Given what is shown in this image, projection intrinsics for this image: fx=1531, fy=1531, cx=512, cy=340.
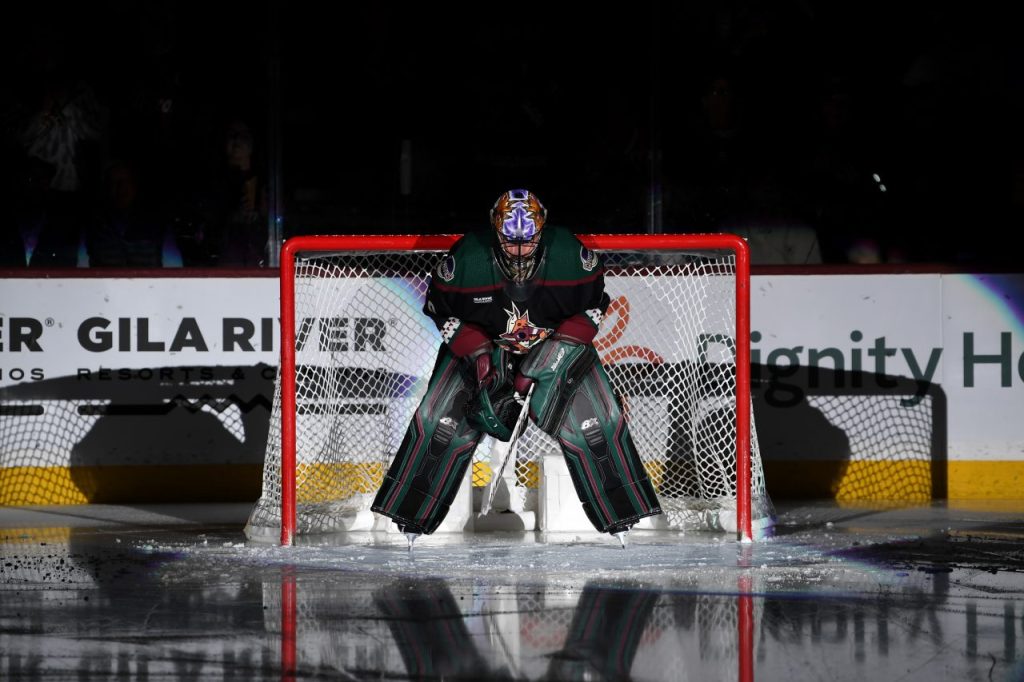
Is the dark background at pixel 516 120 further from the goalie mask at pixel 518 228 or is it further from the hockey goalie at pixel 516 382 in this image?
the goalie mask at pixel 518 228

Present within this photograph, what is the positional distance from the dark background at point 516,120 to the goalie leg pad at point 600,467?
2.53 meters

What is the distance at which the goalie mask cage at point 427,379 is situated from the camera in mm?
6164

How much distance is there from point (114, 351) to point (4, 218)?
45.1 inches

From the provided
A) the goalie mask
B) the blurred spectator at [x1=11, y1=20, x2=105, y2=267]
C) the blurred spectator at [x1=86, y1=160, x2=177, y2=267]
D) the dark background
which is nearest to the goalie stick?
the goalie mask

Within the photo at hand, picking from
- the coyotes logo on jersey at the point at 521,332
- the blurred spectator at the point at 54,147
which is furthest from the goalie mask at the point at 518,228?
the blurred spectator at the point at 54,147

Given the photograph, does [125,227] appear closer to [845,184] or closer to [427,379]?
[427,379]

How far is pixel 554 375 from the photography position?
17.3ft

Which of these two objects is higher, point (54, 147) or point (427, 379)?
point (54, 147)

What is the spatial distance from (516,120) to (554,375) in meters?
3.02

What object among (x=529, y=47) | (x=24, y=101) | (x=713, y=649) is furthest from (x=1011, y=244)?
(x=24, y=101)

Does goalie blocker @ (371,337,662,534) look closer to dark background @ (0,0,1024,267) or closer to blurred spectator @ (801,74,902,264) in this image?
dark background @ (0,0,1024,267)

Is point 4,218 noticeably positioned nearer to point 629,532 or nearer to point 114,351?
point 114,351

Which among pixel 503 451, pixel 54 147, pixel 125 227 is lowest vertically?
pixel 503 451

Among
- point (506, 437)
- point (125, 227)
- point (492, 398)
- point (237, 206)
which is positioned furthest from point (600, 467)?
point (125, 227)
